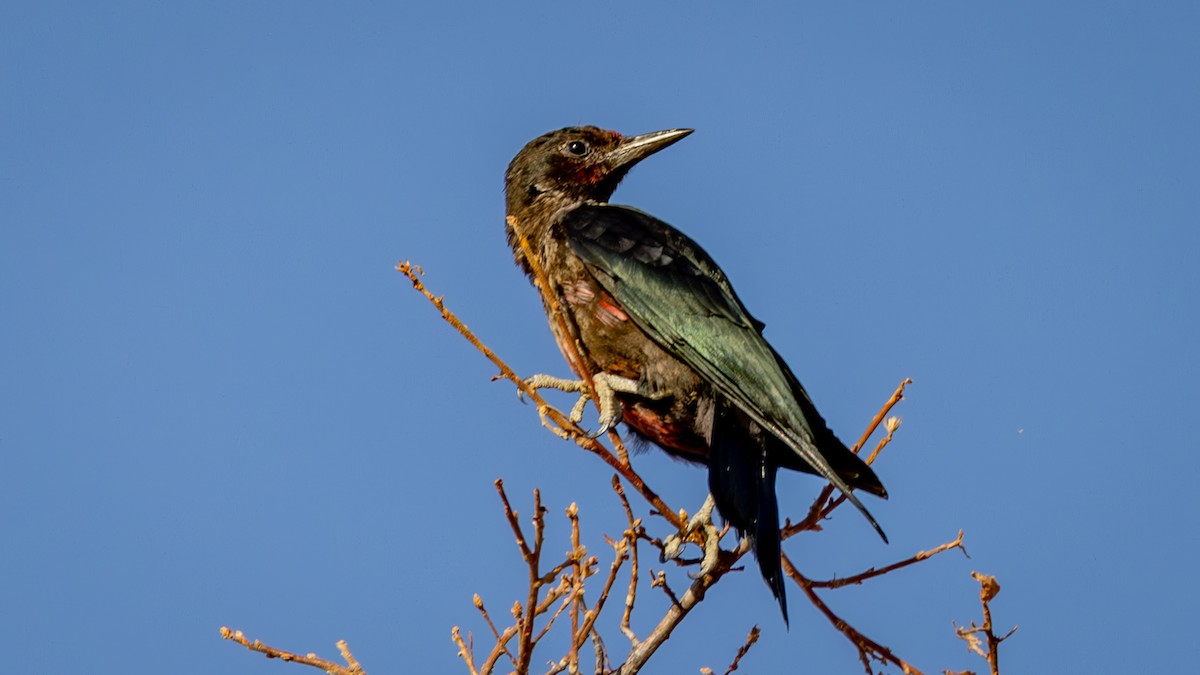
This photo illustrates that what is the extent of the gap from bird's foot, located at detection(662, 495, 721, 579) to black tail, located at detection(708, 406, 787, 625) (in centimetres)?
7

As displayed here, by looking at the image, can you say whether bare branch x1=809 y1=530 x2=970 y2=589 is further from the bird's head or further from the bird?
the bird's head

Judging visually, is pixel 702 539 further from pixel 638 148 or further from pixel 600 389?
pixel 638 148

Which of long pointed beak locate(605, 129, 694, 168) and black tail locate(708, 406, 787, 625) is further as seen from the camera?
long pointed beak locate(605, 129, 694, 168)

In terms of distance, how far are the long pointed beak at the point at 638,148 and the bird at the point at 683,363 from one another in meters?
0.45

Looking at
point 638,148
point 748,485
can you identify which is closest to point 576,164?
point 638,148

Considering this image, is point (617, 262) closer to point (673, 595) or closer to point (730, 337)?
point (730, 337)

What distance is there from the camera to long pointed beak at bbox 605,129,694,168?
563 cm

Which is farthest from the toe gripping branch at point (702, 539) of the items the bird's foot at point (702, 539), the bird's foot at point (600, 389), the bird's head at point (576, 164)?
the bird's head at point (576, 164)

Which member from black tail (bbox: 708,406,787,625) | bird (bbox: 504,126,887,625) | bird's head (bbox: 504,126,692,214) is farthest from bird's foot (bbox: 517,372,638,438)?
bird's head (bbox: 504,126,692,214)

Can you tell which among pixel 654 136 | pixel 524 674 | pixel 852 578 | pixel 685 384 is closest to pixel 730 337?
pixel 685 384

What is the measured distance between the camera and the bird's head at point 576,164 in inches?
222

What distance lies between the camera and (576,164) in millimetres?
5695

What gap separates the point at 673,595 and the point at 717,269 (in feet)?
6.04

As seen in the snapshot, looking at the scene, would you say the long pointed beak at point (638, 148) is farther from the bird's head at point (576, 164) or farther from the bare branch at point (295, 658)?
the bare branch at point (295, 658)
